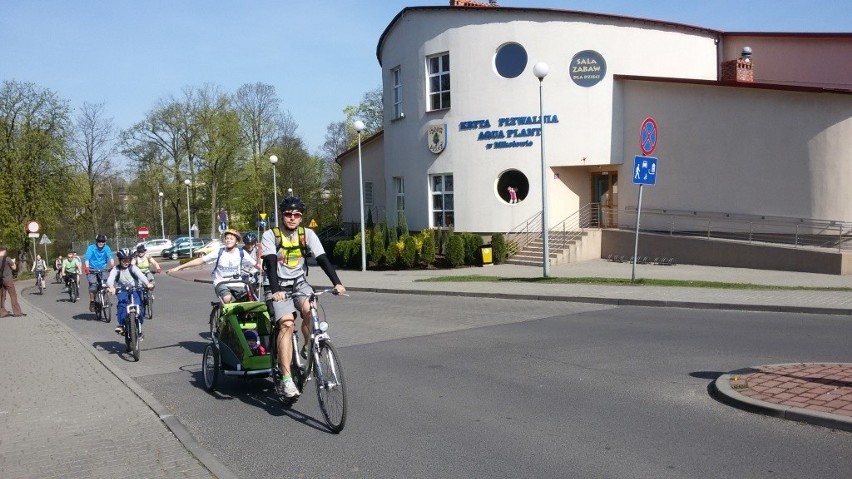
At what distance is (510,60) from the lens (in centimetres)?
2867

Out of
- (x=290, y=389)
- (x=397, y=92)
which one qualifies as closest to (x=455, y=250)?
(x=397, y=92)

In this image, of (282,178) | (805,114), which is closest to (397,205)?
(805,114)

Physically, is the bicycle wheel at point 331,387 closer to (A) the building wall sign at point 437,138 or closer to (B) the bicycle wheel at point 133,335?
(B) the bicycle wheel at point 133,335

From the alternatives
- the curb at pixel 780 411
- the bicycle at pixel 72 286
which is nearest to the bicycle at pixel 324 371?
the curb at pixel 780 411

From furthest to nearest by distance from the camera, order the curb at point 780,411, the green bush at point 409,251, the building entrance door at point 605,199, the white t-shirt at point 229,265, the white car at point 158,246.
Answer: the white car at point 158,246 < the building entrance door at point 605,199 < the green bush at point 409,251 < the white t-shirt at point 229,265 < the curb at point 780,411

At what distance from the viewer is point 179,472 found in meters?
5.17

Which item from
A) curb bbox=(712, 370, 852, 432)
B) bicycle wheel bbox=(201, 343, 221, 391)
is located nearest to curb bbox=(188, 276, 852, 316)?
curb bbox=(712, 370, 852, 432)

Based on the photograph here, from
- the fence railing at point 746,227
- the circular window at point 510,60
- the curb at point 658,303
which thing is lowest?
the curb at point 658,303

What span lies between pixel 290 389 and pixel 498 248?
22158 mm

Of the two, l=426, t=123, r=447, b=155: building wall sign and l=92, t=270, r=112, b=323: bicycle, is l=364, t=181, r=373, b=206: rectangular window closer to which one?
l=426, t=123, r=447, b=155: building wall sign

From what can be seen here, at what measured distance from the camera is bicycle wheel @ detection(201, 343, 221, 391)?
784cm

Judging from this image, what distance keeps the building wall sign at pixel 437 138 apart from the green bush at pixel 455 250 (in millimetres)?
4262

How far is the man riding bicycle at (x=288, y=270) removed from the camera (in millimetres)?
6477

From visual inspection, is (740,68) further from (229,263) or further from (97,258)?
(229,263)
